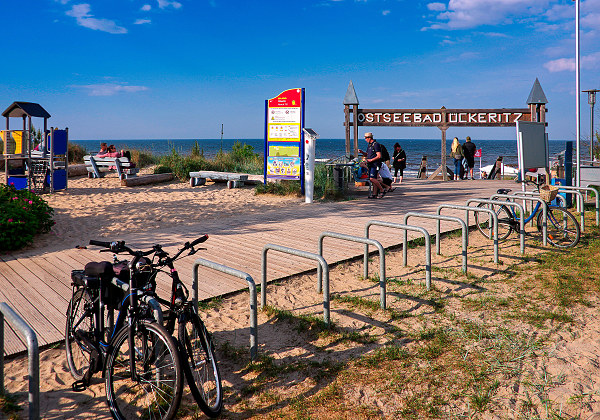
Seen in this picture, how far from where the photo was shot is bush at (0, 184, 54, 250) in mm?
7613

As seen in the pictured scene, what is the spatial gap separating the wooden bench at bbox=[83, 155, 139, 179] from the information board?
679 cm

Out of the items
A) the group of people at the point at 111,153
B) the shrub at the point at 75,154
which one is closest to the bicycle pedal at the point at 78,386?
the group of people at the point at 111,153

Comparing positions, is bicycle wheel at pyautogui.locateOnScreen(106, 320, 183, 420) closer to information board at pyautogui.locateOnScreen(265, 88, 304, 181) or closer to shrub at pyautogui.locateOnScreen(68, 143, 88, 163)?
information board at pyautogui.locateOnScreen(265, 88, 304, 181)

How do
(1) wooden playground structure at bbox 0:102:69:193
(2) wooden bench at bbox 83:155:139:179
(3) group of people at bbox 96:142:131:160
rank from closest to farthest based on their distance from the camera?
(1) wooden playground structure at bbox 0:102:69:193 < (2) wooden bench at bbox 83:155:139:179 < (3) group of people at bbox 96:142:131:160

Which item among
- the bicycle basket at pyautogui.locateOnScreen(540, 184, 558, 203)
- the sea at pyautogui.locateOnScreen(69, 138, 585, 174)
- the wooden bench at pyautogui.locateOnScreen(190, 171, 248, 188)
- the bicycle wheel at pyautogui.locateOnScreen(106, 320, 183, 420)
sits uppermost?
the sea at pyautogui.locateOnScreen(69, 138, 585, 174)

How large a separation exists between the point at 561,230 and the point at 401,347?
4829 mm

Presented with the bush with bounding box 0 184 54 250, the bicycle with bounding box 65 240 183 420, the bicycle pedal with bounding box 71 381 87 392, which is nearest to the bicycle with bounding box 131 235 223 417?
the bicycle with bounding box 65 240 183 420

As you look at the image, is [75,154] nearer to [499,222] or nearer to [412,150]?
[499,222]

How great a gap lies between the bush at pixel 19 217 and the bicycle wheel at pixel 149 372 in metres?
5.31

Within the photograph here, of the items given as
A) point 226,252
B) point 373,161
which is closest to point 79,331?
point 226,252

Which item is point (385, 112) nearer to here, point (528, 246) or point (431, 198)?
point (431, 198)

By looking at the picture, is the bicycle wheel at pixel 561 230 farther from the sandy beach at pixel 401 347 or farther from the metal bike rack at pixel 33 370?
the metal bike rack at pixel 33 370

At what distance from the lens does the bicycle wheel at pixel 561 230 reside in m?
7.42

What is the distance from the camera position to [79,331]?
3.63m
